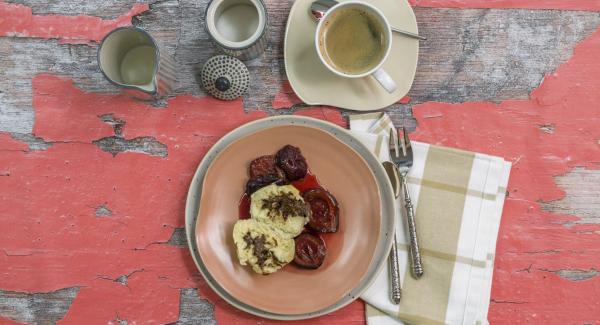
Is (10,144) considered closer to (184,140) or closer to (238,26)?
(184,140)

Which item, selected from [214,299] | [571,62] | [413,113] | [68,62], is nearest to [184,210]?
[214,299]

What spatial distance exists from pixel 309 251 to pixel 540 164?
1.75 ft

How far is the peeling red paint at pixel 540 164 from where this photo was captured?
112 cm

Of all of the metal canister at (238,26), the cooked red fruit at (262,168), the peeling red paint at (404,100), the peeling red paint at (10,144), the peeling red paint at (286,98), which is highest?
the metal canister at (238,26)

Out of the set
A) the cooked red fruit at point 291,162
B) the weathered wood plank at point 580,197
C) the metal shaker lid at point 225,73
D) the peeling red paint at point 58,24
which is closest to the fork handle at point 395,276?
the cooked red fruit at point 291,162

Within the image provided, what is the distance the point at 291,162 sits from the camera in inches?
40.8

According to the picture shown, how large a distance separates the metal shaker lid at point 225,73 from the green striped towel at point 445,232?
0.81ft

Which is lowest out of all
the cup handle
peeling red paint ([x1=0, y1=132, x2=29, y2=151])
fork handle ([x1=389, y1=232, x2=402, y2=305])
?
Result: fork handle ([x1=389, y1=232, x2=402, y2=305])

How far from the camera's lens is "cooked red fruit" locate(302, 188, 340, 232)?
102 centimetres

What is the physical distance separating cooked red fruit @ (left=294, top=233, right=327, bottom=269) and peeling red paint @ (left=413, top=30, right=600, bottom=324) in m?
Answer: 0.32

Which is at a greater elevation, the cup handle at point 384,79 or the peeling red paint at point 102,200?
the cup handle at point 384,79

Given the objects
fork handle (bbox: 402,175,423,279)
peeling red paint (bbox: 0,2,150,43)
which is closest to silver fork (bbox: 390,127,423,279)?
fork handle (bbox: 402,175,423,279)

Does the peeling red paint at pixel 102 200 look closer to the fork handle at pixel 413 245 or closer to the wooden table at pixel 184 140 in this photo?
the wooden table at pixel 184 140

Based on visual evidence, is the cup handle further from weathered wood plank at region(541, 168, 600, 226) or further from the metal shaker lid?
weathered wood plank at region(541, 168, 600, 226)
